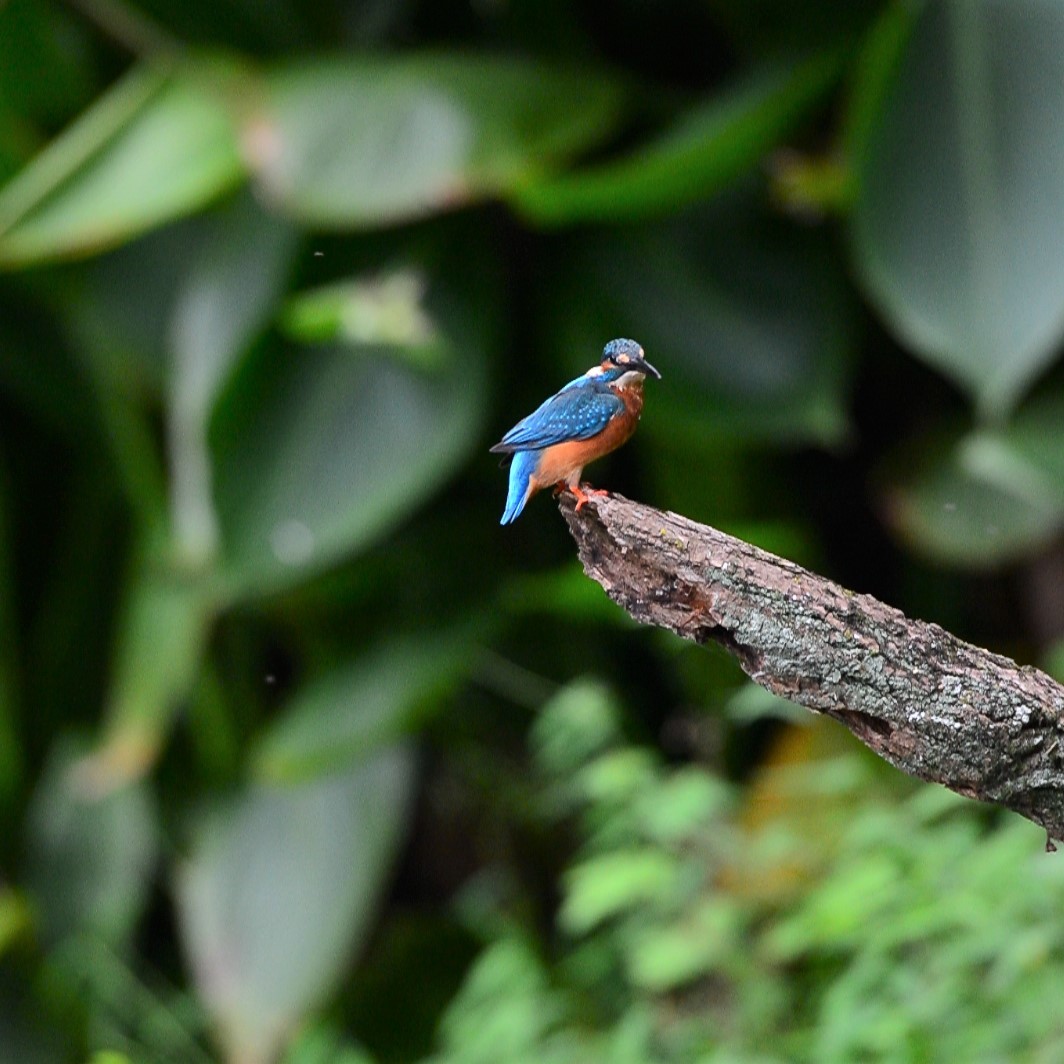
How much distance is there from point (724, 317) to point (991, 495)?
2.10 ft

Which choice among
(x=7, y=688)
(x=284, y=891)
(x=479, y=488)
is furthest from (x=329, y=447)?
(x=7, y=688)

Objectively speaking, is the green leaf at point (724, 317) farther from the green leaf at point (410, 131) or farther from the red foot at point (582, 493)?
the red foot at point (582, 493)

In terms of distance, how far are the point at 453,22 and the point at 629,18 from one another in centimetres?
47

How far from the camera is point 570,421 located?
1.38 metres

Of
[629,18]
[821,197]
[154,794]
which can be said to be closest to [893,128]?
[821,197]

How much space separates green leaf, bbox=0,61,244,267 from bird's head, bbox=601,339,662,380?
6.08 ft

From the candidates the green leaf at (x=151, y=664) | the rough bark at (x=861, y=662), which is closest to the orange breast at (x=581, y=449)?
the rough bark at (x=861, y=662)

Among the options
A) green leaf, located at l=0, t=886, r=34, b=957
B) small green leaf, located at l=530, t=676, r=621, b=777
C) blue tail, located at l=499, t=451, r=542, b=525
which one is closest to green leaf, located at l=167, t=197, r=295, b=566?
small green leaf, located at l=530, t=676, r=621, b=777

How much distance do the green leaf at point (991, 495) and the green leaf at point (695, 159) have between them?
2.40 ft

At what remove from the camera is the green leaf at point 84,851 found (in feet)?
12.3

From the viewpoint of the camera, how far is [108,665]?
411 centimetres

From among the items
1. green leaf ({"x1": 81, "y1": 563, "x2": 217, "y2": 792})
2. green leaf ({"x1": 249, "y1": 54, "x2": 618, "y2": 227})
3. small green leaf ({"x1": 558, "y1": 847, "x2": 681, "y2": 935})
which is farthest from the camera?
green leaf ({"x1": 81, "y1": 563, "x2": 217, "y2": 792})

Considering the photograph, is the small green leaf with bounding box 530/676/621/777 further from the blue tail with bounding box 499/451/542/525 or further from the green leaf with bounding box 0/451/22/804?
the green leaf with bounding box 0/451/22/804

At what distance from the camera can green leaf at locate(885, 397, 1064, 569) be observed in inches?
115
